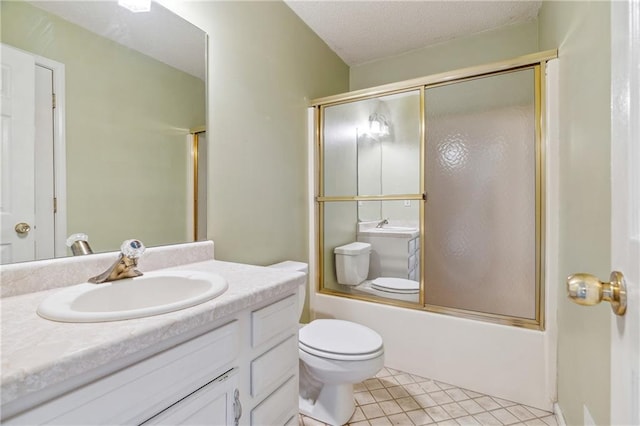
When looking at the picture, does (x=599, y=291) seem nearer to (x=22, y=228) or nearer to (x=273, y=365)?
(x=273, y=365)

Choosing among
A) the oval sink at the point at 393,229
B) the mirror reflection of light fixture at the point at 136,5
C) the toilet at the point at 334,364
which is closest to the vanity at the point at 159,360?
the toilet at the point at 334,364

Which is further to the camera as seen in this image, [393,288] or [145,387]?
[393,288]

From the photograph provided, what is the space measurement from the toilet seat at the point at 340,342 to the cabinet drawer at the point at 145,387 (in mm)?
667

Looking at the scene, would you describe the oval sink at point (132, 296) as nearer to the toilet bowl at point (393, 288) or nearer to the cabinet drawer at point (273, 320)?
the cabinet drawer at point (273, 320)

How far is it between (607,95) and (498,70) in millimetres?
956

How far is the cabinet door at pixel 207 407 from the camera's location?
2.10 feet

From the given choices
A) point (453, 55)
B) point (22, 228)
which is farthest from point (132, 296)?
point (453, 55)

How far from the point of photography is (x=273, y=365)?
0.94 m

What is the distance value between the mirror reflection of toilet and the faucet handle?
152 cm

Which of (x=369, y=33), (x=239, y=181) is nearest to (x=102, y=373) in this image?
(x=239, y=181)

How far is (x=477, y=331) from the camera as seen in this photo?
1708 mm

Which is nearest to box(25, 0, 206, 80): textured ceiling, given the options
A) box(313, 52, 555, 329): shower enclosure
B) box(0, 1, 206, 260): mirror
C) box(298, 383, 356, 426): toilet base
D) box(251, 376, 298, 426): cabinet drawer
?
box(0, 1, 206, 260): mirror

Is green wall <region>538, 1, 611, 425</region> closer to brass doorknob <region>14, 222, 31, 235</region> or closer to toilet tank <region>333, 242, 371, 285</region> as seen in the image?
toilet tank <region>333, 242, 371, 285</region>

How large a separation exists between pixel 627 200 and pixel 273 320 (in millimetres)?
851
